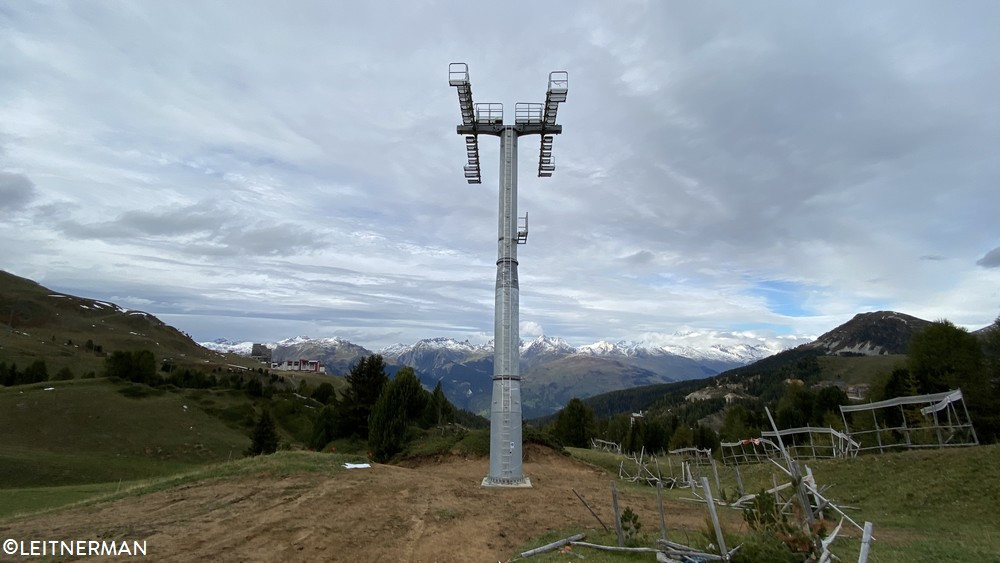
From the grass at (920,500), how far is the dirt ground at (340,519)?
2.83 meters

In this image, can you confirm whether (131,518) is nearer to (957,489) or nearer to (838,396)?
(957,489)

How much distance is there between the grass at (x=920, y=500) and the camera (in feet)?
36.8

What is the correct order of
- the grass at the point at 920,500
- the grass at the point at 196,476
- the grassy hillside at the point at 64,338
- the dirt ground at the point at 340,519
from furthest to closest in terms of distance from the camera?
1. the grassy hillside at the point at 64,338
2. the grass at the point at 196,476
3. the dirt ground at the point at 340,519
4. the grass at the point at 920,500

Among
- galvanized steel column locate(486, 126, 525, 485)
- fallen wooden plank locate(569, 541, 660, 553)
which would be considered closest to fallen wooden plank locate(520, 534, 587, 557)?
fallen wooden plank locate(569, 541, 660, 553)

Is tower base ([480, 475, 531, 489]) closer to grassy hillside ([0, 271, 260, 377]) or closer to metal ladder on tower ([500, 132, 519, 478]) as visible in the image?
metal ladder on tower ([500, 132, 519, 478])

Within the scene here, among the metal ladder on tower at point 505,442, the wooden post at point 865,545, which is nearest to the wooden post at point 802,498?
the wooden post at point 865,545

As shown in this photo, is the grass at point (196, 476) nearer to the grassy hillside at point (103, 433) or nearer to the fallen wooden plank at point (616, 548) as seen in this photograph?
the fallen wooden plank at point (616, 548)

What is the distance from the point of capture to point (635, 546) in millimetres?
11219

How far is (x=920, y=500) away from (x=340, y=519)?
19.2 meters

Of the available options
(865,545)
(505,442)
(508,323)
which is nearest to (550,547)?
(865,545)

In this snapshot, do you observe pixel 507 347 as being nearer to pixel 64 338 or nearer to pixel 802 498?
pixel 802 498

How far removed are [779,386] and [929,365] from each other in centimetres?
16801

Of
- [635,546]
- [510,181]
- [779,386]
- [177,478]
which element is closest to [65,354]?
[177,478]

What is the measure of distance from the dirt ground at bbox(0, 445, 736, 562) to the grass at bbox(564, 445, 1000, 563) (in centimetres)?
283
